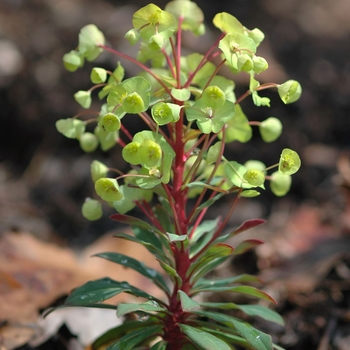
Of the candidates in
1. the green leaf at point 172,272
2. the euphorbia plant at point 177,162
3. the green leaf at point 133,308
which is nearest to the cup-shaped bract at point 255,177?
the euphorbia plant at point 177,162

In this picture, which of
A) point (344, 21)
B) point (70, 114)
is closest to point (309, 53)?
point (344, 21)

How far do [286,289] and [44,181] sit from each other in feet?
5.60

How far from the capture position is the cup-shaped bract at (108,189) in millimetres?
1205

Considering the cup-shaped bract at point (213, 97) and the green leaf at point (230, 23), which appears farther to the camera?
the green leaf at point (230, 23)

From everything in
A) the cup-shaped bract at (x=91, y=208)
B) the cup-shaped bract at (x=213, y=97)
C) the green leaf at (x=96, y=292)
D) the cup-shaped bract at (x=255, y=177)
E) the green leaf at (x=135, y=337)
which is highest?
the cup-shaped bract at (x=213, y=97)

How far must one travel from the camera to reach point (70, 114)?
3250 millimetres

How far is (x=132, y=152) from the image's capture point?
45.5 inches

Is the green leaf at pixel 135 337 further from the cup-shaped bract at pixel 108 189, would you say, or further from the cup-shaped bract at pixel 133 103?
the cup-shaped bract at pixel 133 103

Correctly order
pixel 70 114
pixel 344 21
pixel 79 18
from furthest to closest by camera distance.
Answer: pixel 344 21 → pixel 79 18 → pixel 70 114

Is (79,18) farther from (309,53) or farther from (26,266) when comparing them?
(26,266)

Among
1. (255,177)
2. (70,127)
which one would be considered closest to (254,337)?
(255,177)

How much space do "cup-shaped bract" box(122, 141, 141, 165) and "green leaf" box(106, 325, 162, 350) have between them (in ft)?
1.55

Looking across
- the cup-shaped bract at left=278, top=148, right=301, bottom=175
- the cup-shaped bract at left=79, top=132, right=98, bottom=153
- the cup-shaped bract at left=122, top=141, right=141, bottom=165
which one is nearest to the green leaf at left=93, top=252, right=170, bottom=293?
the cup-shaped bract at left=79, top=132, right=98, bottom=153

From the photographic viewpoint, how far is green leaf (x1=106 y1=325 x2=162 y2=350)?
4.16 feet
